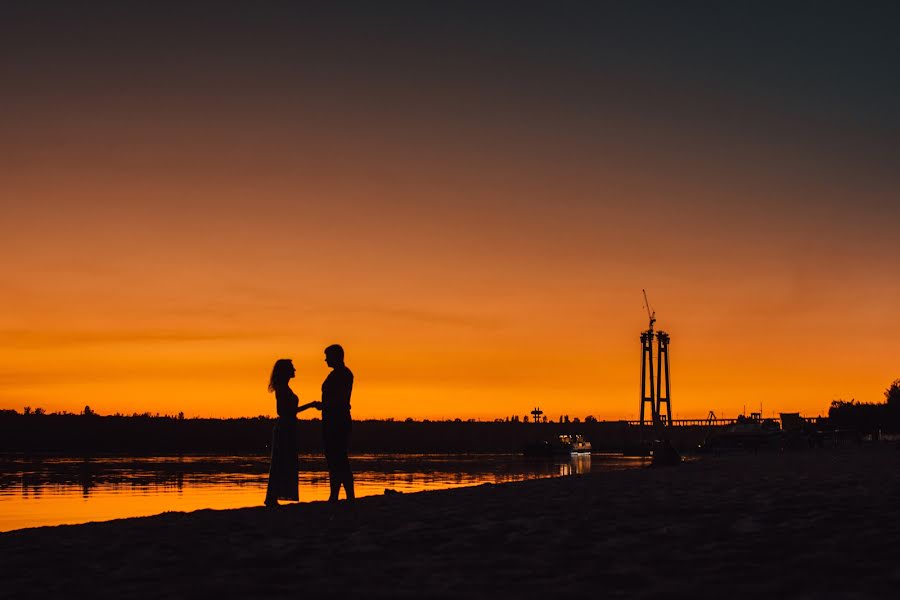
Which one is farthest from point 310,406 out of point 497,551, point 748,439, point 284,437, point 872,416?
point 872,416

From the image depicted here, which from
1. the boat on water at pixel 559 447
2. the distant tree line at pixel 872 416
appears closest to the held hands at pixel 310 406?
the distant tree line at pixel 872 416

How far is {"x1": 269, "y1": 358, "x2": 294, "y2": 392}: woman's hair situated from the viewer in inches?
663

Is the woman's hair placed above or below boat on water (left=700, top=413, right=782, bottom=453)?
above

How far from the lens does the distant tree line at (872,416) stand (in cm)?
12481

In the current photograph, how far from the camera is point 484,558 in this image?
8.79 meters

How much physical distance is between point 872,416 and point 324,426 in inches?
5347

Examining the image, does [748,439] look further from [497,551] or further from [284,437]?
[497,551]

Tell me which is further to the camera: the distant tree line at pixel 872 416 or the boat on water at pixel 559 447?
the boat on water at pixel 559 447

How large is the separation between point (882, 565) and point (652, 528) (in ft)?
10.5

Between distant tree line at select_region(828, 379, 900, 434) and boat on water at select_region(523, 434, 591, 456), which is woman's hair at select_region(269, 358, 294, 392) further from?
boat on water at select_region(523, 434, 591, 456)

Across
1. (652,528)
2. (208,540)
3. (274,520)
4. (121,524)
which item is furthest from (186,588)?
(121,524)

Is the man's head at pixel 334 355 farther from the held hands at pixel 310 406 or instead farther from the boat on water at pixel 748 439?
the boat on water at pixel 748 439

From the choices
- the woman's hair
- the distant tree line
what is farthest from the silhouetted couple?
the distant tree line

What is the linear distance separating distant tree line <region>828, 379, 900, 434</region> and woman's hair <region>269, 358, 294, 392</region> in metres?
113
